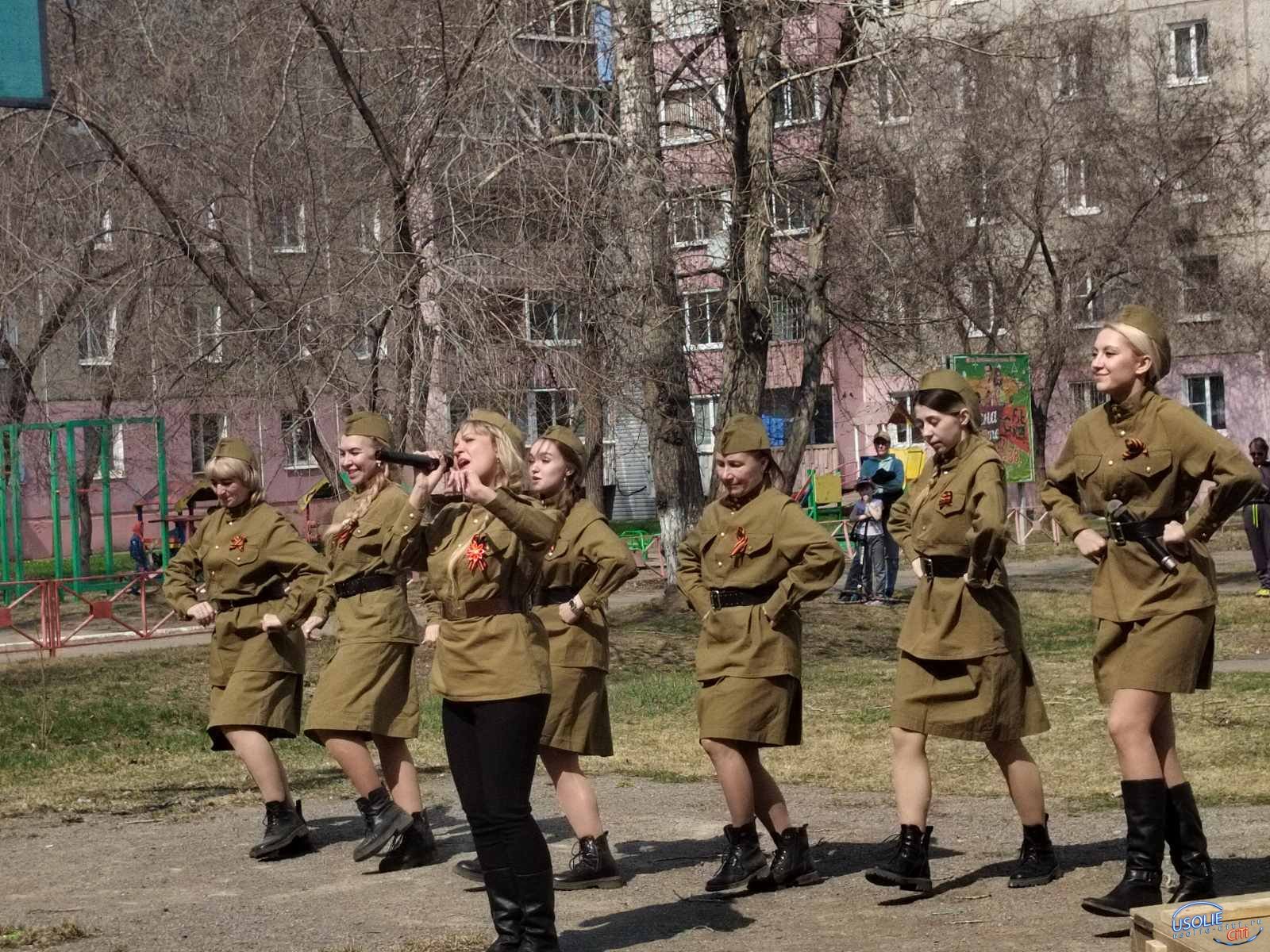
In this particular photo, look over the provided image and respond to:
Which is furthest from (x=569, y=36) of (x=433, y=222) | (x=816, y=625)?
(x=816, y=625)

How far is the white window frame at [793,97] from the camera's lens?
17.9 m

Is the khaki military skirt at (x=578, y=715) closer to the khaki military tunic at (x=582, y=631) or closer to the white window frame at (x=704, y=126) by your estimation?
the khaki military tunic at (x=582, y=631)

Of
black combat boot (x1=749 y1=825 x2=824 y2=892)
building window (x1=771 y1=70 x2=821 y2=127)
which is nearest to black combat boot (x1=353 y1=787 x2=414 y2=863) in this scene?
black combat boot (x1=749 y1=825 x2=824 y2=892)

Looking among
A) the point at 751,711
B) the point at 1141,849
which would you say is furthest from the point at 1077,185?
the point at 1141,849

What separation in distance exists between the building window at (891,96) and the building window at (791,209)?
1114mm

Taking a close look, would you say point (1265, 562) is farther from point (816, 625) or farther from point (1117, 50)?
point (1117, 50)

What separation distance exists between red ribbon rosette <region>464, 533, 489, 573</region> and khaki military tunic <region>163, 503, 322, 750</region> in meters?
2.46

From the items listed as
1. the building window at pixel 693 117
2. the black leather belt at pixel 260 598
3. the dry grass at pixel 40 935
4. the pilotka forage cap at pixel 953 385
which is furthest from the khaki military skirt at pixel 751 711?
the building window at pixel 693 117

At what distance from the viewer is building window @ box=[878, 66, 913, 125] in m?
17.3

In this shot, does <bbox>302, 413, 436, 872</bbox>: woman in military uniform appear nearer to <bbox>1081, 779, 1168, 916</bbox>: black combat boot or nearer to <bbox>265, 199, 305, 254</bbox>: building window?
<bbox>1081, 779, 1168, 916</bbox>: black combat boot

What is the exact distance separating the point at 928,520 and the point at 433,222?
8.99m

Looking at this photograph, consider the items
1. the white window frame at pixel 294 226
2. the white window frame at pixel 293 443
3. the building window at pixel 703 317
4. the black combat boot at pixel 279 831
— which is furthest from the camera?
the building window at pixel 703 317

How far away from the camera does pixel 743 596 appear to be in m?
7.46

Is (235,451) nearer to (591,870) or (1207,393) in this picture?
(591,870)
